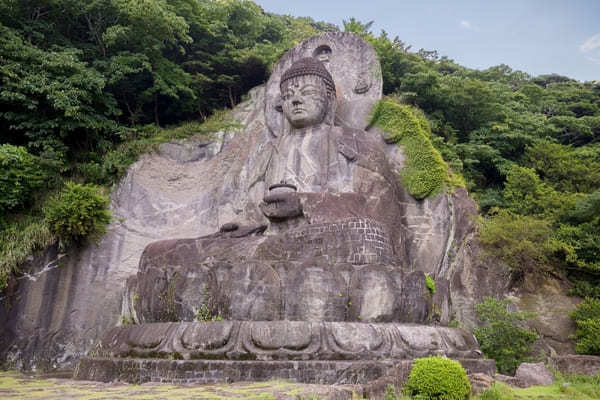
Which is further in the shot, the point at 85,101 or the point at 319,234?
the point at 85,101

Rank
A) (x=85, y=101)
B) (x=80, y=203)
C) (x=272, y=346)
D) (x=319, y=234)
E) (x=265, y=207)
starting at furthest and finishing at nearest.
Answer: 1. (x=85, y=101)
2. (x=80, y=203)
3. (x=265, y=207)
4. (x=319, y=234)
5. (x=272, y=346)

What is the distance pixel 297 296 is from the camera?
589cm

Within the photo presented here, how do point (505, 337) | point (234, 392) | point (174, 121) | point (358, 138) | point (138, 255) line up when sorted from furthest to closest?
A: 1. point (174, 121)
2. point (138, 255)
3. point (358, 138)
4. point (505, 337)
5. point (234, 392)

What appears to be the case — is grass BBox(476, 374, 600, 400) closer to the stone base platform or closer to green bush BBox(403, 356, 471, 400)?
green bush BBox(403, 356, 471, 400)

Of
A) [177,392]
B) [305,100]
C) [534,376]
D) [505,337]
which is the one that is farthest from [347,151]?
[177,392]

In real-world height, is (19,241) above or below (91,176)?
below

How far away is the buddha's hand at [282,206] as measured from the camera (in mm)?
7590

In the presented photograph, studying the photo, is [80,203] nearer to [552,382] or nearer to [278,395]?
[278,395]

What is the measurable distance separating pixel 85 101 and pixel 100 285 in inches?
177

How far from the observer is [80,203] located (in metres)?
9.34

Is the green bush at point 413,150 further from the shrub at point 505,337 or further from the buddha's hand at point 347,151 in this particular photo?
the shrub at point 505,337

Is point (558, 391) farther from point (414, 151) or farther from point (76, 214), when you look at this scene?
point (76, 214)

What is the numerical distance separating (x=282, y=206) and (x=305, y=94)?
262cm

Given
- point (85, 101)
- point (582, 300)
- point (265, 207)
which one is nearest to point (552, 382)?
point (582, 300)
